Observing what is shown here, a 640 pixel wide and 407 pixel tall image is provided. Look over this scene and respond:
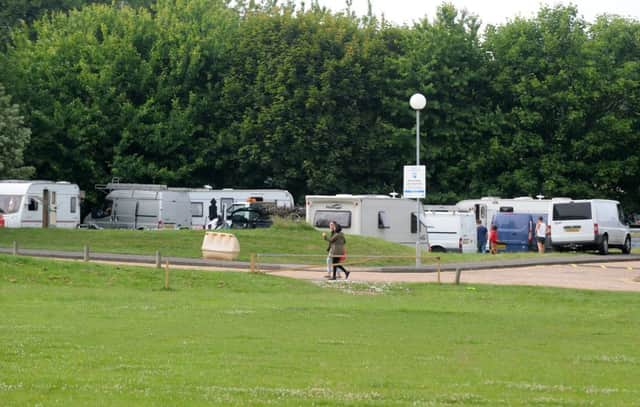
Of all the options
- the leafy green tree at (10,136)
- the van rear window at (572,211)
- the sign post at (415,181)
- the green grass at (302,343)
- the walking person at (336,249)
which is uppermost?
the leafy green tree at (10,136)

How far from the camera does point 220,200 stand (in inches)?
2213

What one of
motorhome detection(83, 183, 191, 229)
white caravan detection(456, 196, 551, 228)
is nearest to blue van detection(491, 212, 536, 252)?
white caravan detection(456, 196, 551, 228)

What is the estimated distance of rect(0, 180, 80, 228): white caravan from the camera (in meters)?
49.1

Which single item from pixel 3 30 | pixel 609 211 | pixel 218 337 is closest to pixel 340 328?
pixel 218 337

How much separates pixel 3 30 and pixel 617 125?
122 ft

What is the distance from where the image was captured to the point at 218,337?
17.5m

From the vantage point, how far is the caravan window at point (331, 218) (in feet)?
155

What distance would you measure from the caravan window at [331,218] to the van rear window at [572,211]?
8.90m

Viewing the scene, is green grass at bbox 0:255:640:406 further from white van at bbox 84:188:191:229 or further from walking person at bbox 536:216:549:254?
white van at bbox 84:188:191:229

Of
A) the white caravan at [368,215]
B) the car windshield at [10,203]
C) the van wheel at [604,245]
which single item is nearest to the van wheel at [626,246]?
the van wheel at [604,245]

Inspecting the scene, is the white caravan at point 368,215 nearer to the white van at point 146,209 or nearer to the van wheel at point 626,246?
the van wheel at point 626,246

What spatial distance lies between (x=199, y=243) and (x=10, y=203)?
37.0 ft

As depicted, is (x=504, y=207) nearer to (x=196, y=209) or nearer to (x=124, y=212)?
(x=196, y=209)

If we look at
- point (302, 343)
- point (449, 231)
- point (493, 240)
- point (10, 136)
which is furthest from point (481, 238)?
point (302, 343)
